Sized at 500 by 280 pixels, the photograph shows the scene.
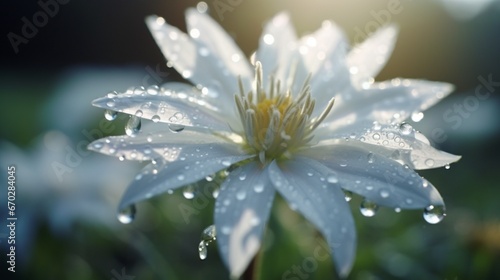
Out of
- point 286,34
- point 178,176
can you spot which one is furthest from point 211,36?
point 178,176

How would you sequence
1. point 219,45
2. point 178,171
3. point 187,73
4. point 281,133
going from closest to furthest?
1. point 178,171
2. point 281,133
3. point 187,73
4. point 219,45

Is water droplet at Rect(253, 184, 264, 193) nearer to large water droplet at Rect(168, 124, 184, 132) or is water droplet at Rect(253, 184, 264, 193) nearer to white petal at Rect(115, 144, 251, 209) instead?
white petal at Rect(115, 144, 251, 209)

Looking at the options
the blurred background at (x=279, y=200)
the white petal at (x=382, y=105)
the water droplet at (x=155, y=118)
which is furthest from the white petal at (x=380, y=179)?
the blurred background at (x=279, y=200)

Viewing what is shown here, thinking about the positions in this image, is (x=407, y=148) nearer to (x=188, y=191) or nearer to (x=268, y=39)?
(x=188, y=191)

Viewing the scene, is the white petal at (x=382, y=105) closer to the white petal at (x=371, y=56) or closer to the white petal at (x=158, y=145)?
the white petal at (x=371, y=56)

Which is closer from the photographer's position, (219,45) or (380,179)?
(380,179)

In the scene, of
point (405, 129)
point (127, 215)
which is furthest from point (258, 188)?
point (405, 129)

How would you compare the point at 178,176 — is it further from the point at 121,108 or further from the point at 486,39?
the point at 486,39
